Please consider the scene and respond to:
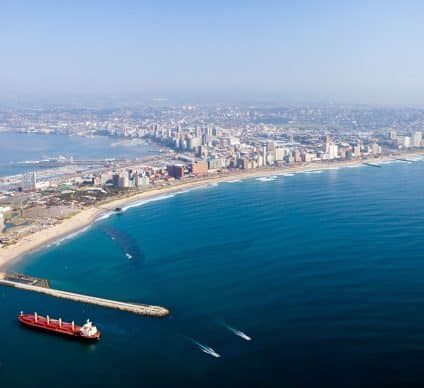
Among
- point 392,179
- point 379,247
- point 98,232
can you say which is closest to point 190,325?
point 379,247

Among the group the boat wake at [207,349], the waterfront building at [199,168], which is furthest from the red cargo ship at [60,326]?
the waterfront building at [199,168]

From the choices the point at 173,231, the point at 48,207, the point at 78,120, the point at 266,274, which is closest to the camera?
the point at 266,274

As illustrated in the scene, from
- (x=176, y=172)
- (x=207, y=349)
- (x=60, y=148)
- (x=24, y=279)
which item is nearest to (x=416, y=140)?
(x=176, y=172)

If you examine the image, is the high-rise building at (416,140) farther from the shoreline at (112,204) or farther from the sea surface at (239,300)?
the sea surface at (239,300)

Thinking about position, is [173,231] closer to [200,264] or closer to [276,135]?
[200,264]

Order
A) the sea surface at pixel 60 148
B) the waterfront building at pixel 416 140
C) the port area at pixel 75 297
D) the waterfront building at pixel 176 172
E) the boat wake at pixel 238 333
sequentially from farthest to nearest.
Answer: the waterfront building at pixel 416 140 → the sea surface at pixel 60 148 → the waterfront building at pixel 176 172 → the port area at pixel 75 297 → the boat wake at pixel 238 333

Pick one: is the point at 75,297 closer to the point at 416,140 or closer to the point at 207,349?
Answer: the point at 207,349
